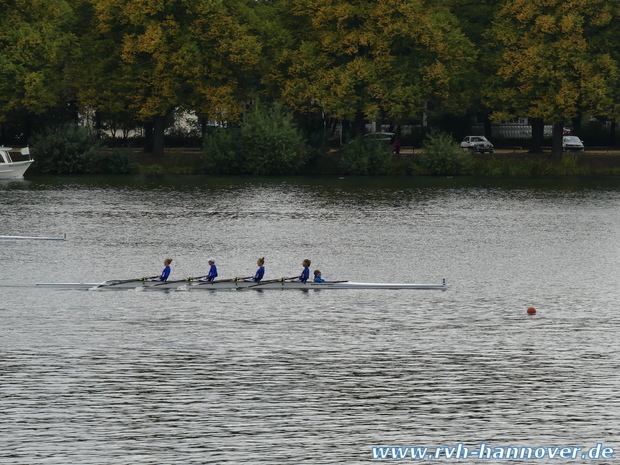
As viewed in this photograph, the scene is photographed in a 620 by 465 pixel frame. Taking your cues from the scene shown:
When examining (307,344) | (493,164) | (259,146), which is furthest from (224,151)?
(307,344)

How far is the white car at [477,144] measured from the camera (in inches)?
5782

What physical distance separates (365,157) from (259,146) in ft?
39.3

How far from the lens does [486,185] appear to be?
126m

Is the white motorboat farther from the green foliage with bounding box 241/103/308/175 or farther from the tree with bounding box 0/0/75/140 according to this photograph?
the green foliage with bounding box 241/103/308/175

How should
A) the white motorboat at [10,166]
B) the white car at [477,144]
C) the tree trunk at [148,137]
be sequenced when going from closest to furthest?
the white motorboat at [10,166], the tree trunk at [148,137], the white car at [477,144]

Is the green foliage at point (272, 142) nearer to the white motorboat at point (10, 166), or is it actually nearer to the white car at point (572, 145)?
the white motorboat at point (10, 166)

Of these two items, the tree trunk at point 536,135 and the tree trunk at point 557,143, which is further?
the tree trunk at point 536,135

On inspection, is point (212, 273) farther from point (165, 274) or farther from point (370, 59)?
point (370, 59)

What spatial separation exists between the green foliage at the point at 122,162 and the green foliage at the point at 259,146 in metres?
8.34

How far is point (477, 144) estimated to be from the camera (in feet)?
482

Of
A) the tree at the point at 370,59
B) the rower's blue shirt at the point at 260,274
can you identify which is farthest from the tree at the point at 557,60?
the rower's blue shirt at the point at 260,274

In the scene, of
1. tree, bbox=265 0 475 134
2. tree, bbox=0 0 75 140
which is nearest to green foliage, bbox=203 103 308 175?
tree, bbox=265 0 475 134

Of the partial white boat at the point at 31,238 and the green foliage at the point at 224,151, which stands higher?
the green foliage at the point at 224,151

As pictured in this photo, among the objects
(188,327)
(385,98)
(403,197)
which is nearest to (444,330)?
(188,327)
